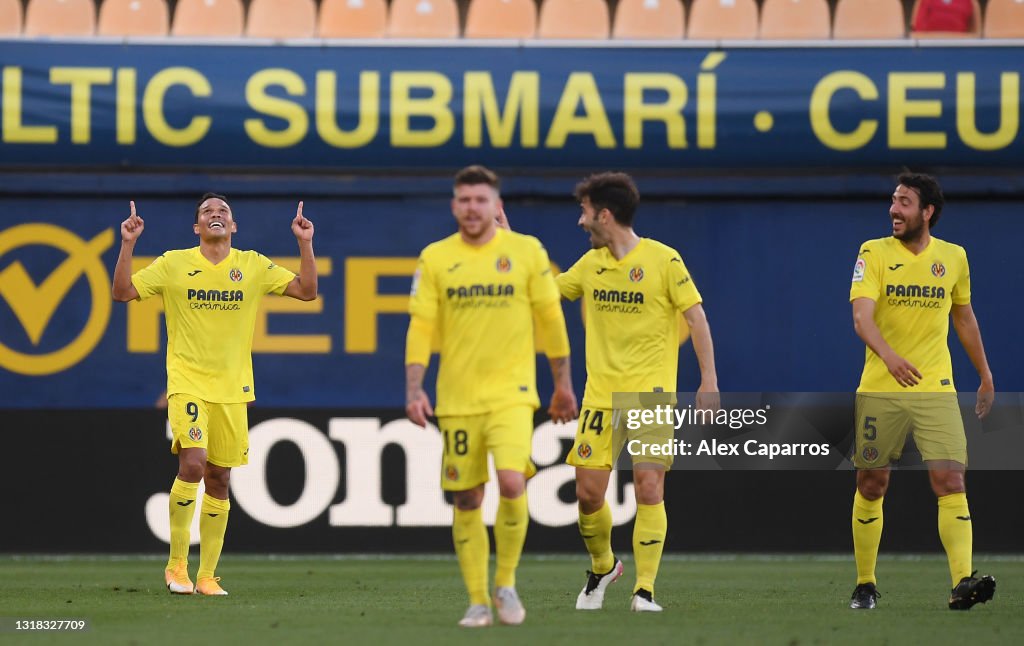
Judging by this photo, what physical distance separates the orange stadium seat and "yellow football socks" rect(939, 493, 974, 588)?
8.19m

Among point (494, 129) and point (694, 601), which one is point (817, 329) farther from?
point (694, 601)

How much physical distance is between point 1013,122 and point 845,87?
1.15 metres

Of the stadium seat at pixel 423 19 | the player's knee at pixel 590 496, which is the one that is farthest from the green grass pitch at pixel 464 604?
the stadium seat at pixel 423 19

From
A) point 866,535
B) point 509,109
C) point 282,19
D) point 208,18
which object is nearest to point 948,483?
point 866,535

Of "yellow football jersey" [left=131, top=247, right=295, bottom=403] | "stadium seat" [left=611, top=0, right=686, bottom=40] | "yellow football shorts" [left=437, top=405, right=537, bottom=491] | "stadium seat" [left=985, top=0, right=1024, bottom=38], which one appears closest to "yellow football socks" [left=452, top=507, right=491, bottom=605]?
"yellow football shorts" [left=437, top=405, right=537, bottom=491]

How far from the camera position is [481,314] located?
675 centimetres

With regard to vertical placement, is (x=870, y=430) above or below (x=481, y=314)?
below

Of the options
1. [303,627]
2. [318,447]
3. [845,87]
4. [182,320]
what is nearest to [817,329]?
[845,87]

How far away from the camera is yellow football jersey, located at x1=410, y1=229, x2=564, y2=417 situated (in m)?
6.74

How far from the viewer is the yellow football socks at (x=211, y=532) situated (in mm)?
8594

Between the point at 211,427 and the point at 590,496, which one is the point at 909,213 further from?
the point at 211,427

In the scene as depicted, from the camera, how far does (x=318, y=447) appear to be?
11.3m

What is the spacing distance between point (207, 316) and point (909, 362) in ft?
11.6

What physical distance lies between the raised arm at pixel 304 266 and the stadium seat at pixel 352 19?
4.29 metres
